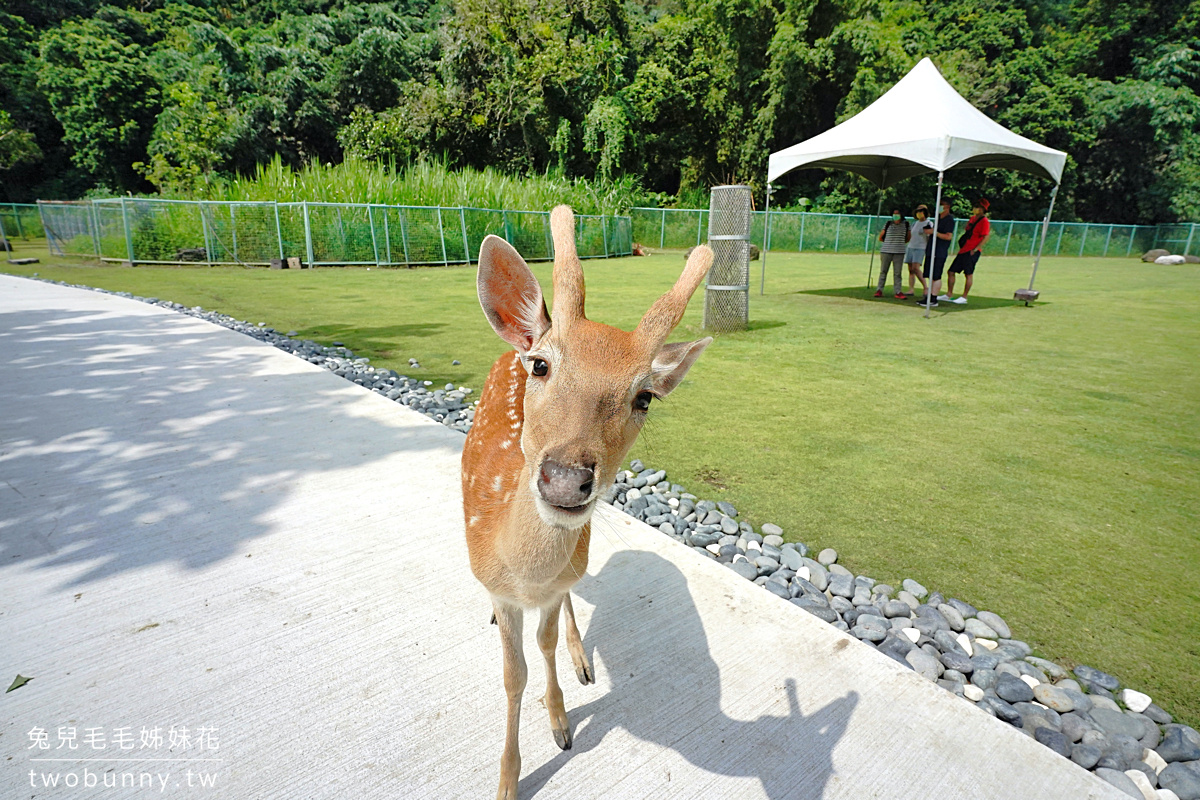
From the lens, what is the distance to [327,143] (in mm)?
32094

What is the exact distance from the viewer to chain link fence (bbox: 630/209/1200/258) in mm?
28484

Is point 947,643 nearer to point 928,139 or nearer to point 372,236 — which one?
point 928,139

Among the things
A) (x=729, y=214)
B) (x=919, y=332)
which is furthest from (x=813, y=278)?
(x=729, y=214)

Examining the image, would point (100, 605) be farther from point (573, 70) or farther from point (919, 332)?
point (573, 70)

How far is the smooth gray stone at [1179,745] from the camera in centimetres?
201

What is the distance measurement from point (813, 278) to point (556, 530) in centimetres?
1755

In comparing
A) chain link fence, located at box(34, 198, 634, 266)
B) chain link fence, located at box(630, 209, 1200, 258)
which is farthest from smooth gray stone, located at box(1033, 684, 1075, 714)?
chain link fence, located at box(630, 209, 1200, 258)

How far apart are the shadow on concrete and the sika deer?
1837mm

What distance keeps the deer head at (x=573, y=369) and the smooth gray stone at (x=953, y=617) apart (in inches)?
79.0

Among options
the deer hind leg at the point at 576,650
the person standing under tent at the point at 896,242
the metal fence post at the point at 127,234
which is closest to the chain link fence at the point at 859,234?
the person standing under tent at the point at 896,242

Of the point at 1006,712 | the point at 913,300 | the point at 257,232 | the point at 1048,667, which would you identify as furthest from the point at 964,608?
the point at 257,232

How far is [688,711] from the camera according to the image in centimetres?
215

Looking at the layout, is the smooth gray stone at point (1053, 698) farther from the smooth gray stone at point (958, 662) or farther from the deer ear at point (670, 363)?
the deer ear at point (670, 363)

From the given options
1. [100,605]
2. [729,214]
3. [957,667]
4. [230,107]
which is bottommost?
[957,667]
